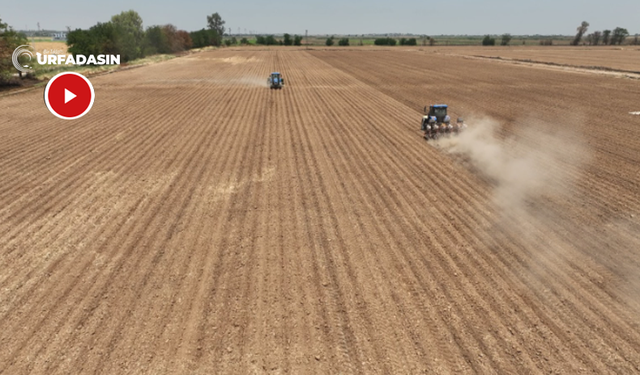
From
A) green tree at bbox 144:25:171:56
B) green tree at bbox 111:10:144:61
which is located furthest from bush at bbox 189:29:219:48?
green tree at bbox 111:10:144:61

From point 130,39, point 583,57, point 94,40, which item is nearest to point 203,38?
point 130,39

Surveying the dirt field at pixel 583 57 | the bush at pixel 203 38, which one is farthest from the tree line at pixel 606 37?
the bush at pixel 203 38

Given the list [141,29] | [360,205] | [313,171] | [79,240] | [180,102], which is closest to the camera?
[79,240]

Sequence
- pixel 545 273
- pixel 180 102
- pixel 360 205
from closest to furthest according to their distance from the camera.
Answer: pixel 545 273, pixel 360 205, pixel 180 102

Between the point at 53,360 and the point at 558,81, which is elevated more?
the point at 558,81

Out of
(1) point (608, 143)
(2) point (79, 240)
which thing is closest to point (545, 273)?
(2) point (79, 240)

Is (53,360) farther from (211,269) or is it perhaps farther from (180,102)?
(180,102)

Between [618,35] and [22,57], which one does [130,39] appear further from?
[618,35]

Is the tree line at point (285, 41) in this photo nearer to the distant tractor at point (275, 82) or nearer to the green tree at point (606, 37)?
the distant tractor at point (275, 82)
